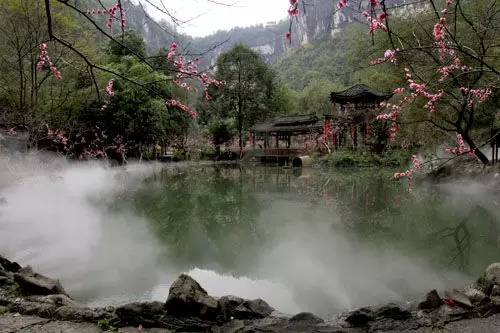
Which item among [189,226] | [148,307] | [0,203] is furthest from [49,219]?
[148,307]

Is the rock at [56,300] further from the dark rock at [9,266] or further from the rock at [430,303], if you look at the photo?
the rock at [430,303]

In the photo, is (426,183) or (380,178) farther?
(380,178)

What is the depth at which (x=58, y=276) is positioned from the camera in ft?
14.5

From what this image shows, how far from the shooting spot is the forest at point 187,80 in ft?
11.3

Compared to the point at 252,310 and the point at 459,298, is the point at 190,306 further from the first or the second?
the point at 459,298

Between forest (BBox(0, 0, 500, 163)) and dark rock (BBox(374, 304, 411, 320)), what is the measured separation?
196cm

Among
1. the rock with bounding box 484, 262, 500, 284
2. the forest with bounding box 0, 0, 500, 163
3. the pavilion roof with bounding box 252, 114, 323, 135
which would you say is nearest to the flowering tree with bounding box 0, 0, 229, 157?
the forest with bounding box 0, 0, 500, 163

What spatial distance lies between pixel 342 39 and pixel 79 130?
59635 millimetres

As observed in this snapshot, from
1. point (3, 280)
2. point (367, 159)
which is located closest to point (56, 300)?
point (3, 280)

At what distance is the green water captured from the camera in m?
4.47

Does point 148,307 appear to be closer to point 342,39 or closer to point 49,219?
point 49,219

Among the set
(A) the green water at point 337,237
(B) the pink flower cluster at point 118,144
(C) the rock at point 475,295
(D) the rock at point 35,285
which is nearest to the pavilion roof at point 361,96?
(A) the green water at point 337,237

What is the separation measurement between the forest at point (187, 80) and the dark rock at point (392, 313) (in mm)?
1963

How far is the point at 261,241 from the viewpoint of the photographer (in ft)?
21.0
